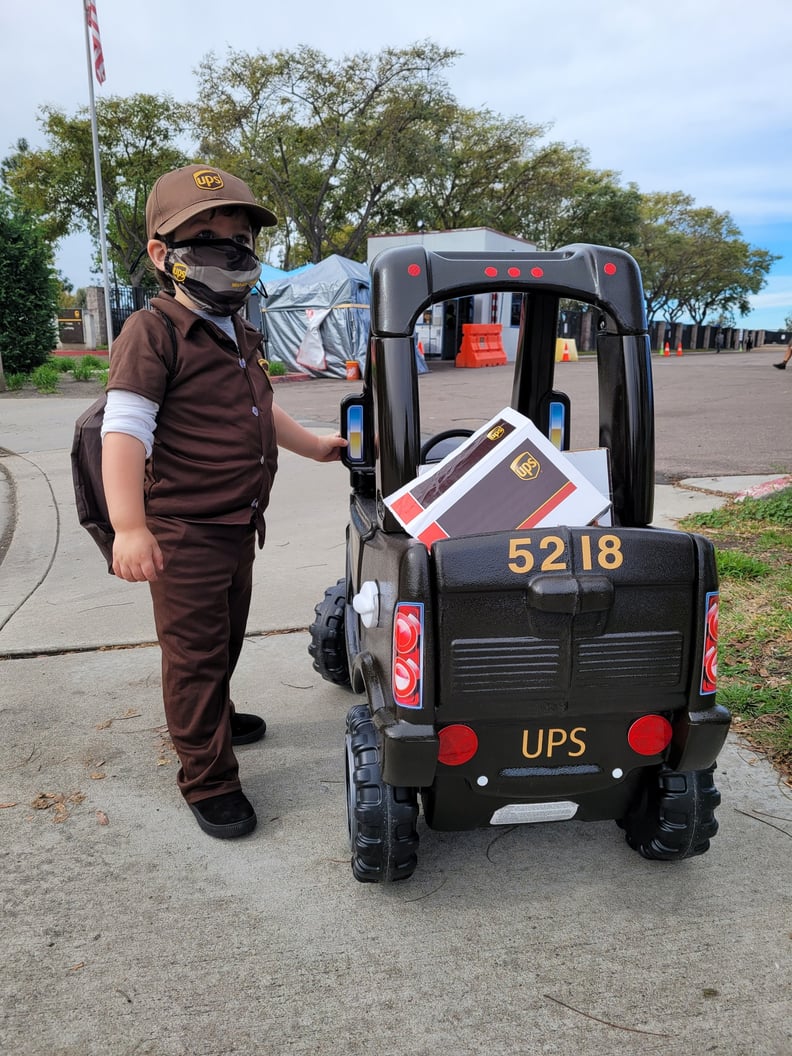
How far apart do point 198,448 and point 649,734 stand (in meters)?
1.37

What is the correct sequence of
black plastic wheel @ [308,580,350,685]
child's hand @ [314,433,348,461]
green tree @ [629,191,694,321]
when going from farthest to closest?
green tree @ [629,191,694,321], black plastic wheel @ [308,580,350,685], child's hand @ [314,433,348,461]

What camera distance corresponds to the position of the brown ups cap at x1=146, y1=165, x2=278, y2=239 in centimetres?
211

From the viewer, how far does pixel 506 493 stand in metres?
1.89

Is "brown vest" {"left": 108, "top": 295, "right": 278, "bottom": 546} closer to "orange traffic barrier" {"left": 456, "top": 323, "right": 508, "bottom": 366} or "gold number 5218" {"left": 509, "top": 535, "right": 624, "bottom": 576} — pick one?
"gold number 5218" {"left": 509, "top": 535, "right": 624, "bottom": 576}

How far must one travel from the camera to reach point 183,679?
2.23 meters

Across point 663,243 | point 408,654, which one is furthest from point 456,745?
point 663,243

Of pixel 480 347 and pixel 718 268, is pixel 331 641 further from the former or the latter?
pixel 718 268

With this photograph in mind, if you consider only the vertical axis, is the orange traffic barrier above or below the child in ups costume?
above

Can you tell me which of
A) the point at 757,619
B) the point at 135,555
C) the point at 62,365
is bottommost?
the point at 757,619

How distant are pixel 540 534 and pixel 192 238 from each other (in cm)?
127

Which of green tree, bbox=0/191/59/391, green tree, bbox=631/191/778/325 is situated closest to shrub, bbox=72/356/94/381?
green tree, bbox=0/191/59/391

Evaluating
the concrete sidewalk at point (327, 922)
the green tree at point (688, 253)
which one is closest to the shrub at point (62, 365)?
the concrete sidewalk at point (327, 922)

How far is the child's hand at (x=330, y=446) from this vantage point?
105 inches

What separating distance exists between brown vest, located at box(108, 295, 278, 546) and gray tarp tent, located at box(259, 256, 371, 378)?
56.5ft
